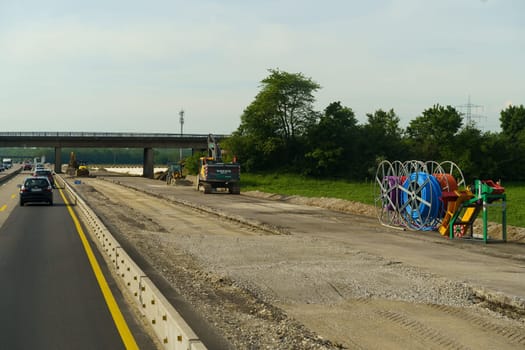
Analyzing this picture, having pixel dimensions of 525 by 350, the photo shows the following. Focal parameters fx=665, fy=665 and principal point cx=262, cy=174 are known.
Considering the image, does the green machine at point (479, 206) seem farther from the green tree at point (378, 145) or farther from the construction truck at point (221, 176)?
the green tree at point (378, 145)

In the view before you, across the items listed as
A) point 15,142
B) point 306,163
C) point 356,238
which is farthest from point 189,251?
point 15,142

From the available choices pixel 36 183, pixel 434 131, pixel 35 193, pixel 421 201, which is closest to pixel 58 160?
pixel 434 131

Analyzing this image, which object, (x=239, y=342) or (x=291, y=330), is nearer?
(x=239, y=342)

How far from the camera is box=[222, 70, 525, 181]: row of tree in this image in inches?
3334

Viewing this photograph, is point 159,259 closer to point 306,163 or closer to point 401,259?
point 401,259

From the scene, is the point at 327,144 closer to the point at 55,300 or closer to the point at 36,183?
the point at 36,183

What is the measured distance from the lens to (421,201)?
87.8 feet

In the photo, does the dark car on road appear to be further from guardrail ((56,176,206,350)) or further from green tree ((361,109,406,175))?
green tree ((361,109,406,175))

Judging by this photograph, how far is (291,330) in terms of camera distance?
9.45 meters

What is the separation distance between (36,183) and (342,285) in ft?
100

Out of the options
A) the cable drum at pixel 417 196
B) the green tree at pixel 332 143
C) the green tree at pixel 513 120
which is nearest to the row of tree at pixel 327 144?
the green tree at pixel 332 143

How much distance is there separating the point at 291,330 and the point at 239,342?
3.29ft

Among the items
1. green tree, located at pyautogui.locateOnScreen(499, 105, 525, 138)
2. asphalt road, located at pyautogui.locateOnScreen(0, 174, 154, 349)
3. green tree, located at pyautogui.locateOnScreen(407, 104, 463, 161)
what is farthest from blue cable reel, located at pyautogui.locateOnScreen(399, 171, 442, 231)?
green tree, located at pyautogui.locateOnScreen(499, 105, 525, 138)

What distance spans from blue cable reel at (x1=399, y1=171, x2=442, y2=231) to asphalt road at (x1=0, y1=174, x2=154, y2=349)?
13574 millimetres
